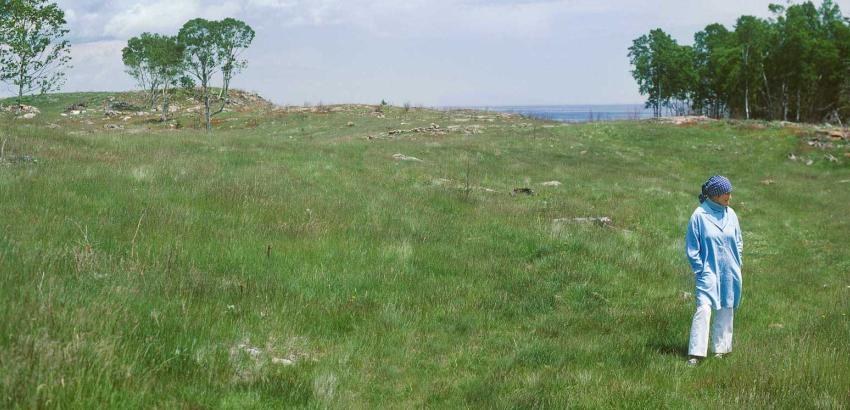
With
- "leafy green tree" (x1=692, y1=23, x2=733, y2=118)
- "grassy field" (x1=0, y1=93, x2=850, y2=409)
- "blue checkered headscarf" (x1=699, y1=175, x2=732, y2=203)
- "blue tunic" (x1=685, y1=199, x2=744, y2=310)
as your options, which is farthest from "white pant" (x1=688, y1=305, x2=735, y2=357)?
"leafy green tree" (x1=692, y1=23, x2=733, y2=118)

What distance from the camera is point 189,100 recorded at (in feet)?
312

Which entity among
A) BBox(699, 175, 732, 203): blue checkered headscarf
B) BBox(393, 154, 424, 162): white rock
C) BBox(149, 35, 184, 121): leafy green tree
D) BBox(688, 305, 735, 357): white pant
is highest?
BBox(149, 35, 184, 121): leafy green tree

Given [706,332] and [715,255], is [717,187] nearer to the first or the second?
[715,255]

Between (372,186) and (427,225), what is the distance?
5606 mm

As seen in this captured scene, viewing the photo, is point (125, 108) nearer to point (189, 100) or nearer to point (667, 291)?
point (189, 100)

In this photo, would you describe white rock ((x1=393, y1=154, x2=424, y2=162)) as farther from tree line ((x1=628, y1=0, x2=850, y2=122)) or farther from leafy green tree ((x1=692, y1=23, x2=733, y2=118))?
leafy green tree ((x1=692, y1=23, x2=733, y2=118))

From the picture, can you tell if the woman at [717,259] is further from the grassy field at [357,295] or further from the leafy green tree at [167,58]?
the leafy green tree at [167,58]

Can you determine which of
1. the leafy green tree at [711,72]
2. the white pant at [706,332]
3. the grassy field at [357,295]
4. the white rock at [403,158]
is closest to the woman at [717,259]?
the white pant at [706,332]

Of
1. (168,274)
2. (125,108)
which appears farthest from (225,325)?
(125,108)

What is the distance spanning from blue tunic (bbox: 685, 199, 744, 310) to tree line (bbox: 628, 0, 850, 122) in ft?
192

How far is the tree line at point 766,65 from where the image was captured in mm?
67500

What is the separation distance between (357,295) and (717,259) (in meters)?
4.50

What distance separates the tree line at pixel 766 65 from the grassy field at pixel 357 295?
54391 mm

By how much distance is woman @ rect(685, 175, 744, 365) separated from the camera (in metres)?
7.07
